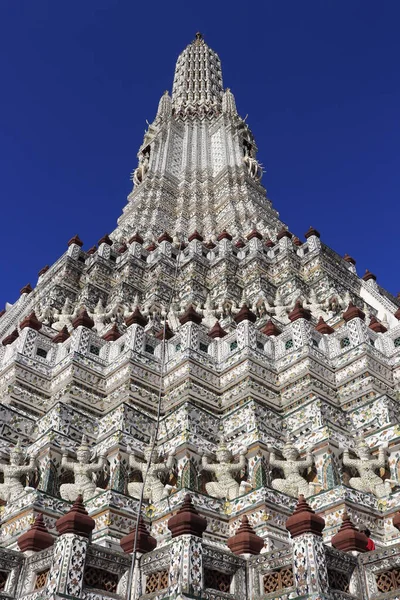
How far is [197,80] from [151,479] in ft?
140

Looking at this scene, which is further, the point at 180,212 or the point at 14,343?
the point at 180,212

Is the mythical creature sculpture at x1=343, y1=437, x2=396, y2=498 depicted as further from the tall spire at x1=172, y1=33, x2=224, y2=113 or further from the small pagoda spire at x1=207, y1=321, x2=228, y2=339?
the tall spire at x1=172, y1=33, x2=224, y2=113

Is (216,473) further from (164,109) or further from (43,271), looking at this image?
(164,109)

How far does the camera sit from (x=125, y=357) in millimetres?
14062

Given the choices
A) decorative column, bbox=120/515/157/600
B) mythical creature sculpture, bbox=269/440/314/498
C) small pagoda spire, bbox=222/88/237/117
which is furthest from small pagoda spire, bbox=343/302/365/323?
small pagoda spire, bbox=222/88/237/117

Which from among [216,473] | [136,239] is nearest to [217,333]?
[216,473]

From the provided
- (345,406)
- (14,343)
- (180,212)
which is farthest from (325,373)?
(180,212)

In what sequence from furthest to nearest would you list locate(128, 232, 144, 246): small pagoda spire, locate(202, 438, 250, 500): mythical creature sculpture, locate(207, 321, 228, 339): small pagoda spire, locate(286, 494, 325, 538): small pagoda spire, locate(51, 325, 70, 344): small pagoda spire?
1. locate(128, 232, 144, 246): small pagoda spire
2. locate(207, 321, 228, 339): small pagoda spire
3. locate(51, 325, 70, 344): small pagoda spire
4. locate(202, 438, 250, 500): mythical creature sculpture
5. locate(286, 494, 325, 538): small pagoda spire

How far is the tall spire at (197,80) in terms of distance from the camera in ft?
144

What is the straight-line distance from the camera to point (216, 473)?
1111 cm

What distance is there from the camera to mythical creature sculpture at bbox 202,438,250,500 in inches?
421

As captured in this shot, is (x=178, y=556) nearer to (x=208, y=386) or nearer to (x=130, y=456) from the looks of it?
(x=130, y=456)

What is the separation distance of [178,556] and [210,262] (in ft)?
52.5

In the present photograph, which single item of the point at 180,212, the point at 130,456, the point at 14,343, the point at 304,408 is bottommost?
the point at 130,456
